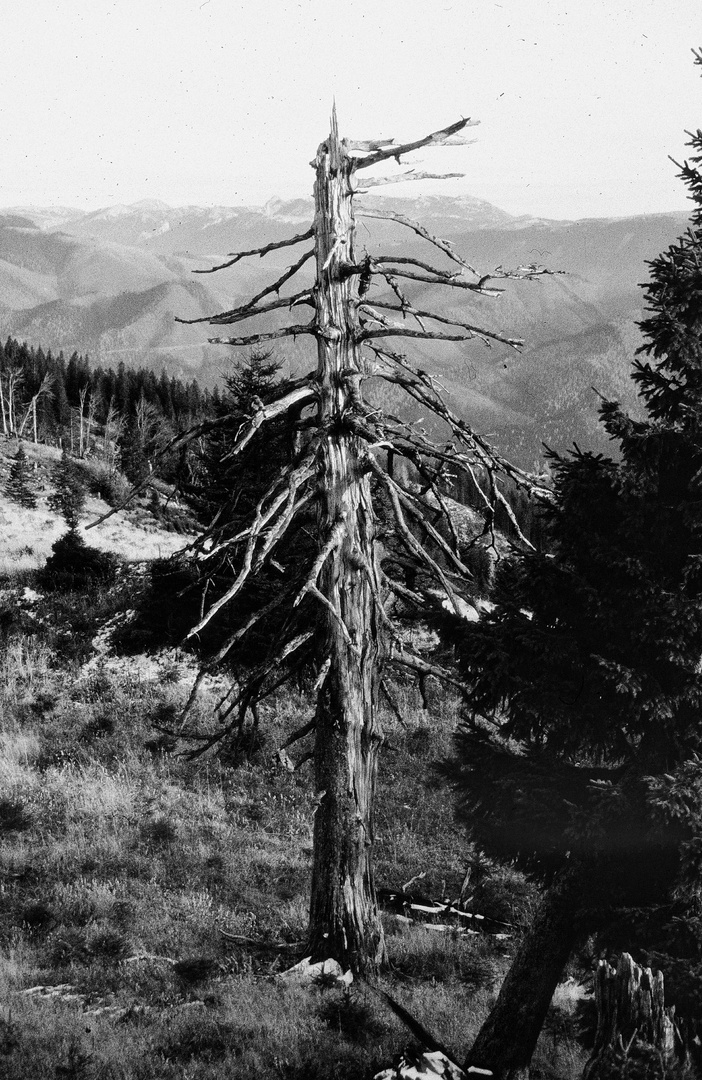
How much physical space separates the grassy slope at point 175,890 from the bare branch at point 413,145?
7.82 meters

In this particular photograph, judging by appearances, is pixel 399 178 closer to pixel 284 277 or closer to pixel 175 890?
pixel 284 277

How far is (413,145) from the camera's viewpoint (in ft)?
25.5

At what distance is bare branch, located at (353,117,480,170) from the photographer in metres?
7.72

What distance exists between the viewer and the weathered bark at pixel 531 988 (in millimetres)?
6496

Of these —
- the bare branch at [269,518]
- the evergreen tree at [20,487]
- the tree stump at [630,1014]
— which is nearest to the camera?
the tree stump at [630,1014]

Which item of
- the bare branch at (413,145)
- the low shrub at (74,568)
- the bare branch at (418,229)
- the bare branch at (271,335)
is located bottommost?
the low shrub at (74,568)

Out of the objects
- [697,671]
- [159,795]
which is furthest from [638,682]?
[159,795]

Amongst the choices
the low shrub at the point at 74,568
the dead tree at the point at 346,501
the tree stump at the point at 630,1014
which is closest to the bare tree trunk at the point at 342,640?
the dead tree at the point at 346,501

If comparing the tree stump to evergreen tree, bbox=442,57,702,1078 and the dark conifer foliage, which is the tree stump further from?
the dark conifer foliage

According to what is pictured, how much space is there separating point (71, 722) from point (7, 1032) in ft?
32.6

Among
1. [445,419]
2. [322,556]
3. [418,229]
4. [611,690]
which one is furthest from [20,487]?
[611,690]

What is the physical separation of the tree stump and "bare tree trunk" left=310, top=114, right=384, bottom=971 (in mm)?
3199

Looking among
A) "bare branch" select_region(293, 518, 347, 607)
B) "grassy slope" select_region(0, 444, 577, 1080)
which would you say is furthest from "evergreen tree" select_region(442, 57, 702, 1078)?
"grassy slope" select_region(0, 444, 577, 1080)

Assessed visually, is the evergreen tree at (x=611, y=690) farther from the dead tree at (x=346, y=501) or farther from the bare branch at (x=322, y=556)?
the bare branch at (x=322, y=556)
